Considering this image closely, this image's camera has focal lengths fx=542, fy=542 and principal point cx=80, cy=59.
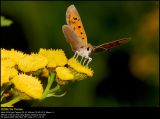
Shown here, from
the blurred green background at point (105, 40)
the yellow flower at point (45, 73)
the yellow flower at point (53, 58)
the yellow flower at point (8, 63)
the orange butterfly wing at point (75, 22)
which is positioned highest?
the orange butterfly wing at point (75, 22)

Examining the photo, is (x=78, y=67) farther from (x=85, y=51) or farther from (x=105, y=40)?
(x=105, y=40)

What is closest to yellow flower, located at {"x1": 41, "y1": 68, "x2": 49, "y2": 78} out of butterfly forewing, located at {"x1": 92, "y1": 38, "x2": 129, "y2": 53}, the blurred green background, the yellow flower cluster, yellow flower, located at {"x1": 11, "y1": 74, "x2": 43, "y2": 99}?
the yellow flower cluster

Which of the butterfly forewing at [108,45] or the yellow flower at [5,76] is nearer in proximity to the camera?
the yellow flower at [5,76]

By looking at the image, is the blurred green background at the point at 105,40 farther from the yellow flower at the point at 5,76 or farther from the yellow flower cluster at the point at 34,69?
the yellow flower at the point at 5,76

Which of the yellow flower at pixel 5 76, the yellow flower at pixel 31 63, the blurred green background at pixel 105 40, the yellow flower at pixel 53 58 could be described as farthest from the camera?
the blurred green background at pixel 105 40

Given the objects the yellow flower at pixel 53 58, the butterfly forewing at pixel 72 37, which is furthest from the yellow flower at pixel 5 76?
the butterfly forewing at pixel 72 37

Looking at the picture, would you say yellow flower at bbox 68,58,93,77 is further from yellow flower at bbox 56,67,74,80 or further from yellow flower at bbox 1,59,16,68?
yellow flower at bbox 1,59,16,68

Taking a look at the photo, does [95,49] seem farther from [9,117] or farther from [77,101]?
[77,101]
